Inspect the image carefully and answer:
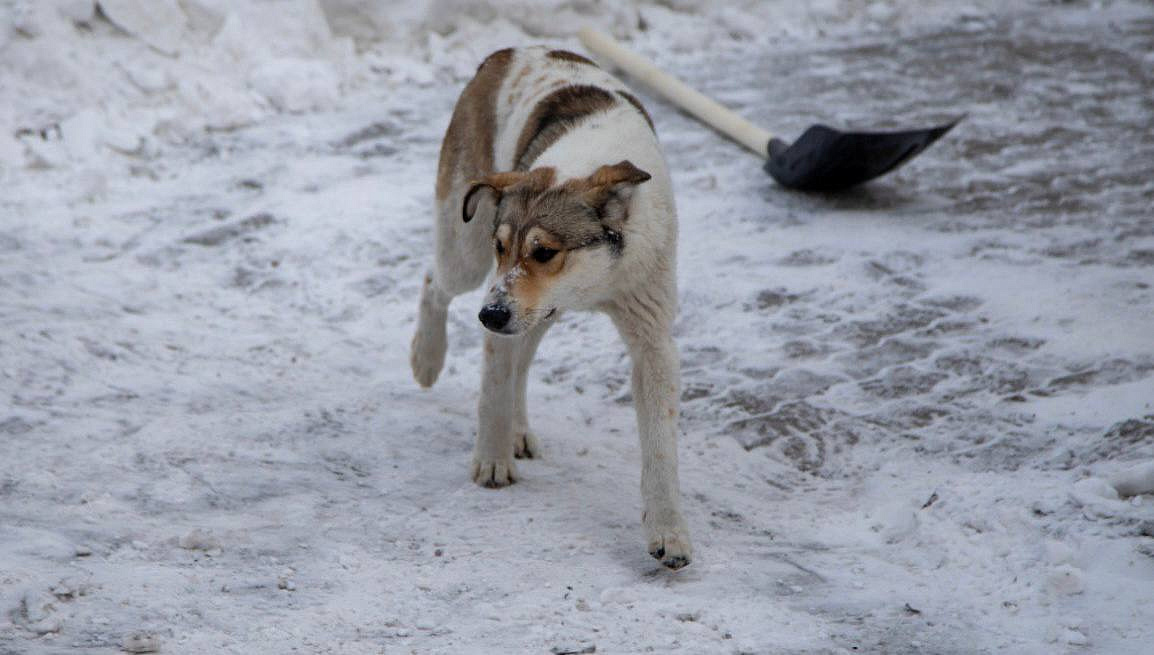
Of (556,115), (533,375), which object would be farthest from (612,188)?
(533,375)

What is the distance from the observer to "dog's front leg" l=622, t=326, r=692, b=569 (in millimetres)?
4273

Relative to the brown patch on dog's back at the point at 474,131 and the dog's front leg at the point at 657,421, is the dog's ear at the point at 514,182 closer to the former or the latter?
the dog's front leg at the point at 657,421

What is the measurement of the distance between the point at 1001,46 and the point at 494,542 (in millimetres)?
9697

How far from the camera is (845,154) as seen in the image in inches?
318

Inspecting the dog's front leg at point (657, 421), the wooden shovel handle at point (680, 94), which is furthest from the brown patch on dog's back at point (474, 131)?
the wooden shovel handle at point (680, 94)

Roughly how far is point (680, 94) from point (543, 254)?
641cm

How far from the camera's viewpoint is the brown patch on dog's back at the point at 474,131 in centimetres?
500

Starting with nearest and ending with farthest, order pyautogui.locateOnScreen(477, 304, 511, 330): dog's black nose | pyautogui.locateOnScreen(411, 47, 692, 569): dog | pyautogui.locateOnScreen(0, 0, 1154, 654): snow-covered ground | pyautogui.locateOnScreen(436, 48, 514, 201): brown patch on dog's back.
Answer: pyautogui.locateOnScreen(0, 0, 1154, 654): snow-covered ground
pyautogui.locateOnScreen(477, 304, 511, 330): dog's black nose
pyautogui.locateOnScreen(411, 47, 692, 569): dog
pyautogui.locateOnScreen(436, 48, 514, 201): brown patch on dog's back

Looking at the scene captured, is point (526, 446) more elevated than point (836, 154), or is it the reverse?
point (836, 154)

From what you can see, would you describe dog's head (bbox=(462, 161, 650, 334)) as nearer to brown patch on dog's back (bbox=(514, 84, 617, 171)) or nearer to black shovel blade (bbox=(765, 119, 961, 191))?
brown patch on dog's back (bbox=(514, 84, 617, 171))

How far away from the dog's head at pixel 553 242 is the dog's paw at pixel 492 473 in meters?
0.98

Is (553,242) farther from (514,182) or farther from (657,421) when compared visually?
(657,421)

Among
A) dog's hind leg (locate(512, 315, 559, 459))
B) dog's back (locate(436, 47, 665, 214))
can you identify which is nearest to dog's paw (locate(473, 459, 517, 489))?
dog's hind leg (locate(512, 315, 559, 459))

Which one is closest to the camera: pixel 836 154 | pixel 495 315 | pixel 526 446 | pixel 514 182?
pixel 495 315
